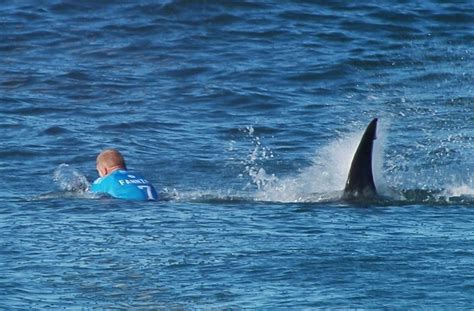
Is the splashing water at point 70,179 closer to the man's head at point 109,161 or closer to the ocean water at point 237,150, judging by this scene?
the ocean water at point 237,150

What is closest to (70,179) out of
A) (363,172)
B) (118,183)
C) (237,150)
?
(118,183)

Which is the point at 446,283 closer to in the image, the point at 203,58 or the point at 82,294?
the point at 82,294

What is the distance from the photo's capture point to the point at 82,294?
9867 millimetres

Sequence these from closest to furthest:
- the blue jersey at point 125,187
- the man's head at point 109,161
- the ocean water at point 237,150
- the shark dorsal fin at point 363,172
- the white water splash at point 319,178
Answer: the ocean water at point 237,150 → the shark dorsal fin at point 363,172 → the blue jersey at point 125,187 → the man's head at point 109,161 → the white water splash at point 319,178

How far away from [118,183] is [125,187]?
90 millimetres

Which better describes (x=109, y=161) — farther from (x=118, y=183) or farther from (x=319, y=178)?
(x=319, y=178)

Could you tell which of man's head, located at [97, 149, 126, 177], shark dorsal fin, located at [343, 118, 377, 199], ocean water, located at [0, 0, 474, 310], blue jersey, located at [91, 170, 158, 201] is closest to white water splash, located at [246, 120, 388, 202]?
ocean water, located at [0, 0, 474, 310]

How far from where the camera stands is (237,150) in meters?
17.8

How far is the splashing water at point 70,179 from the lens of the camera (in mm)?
14750

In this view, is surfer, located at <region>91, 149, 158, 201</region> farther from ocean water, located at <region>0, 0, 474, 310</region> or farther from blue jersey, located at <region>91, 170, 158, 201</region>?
ocean water, located at <region>0, 0, 474, 310</region>

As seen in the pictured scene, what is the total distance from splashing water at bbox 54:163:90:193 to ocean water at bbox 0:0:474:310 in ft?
0.21

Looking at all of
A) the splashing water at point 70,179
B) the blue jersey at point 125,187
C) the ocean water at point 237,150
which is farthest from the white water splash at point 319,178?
the splashing water at point 70,179

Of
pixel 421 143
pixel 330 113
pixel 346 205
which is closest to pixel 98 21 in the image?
pixel 330 113

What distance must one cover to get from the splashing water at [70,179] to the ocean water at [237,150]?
0.06 metres
